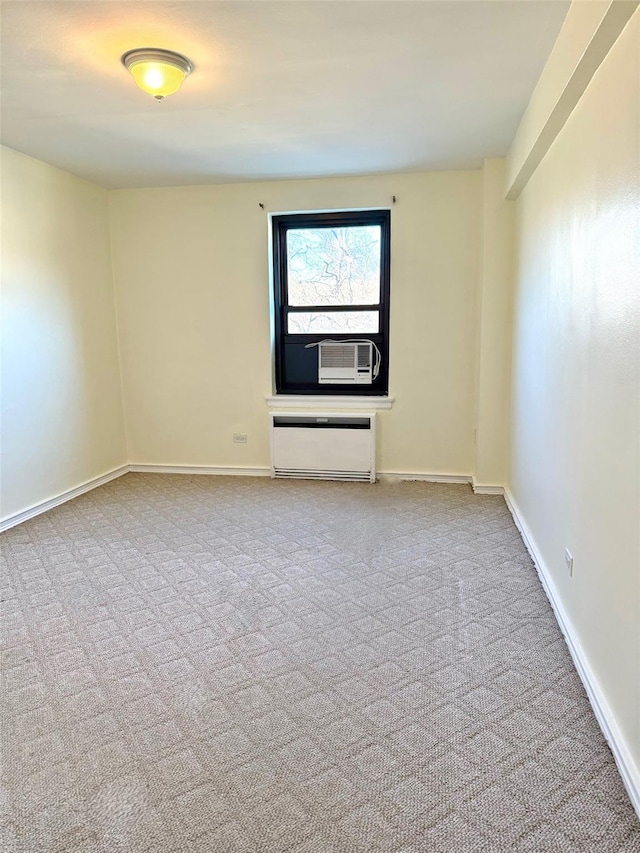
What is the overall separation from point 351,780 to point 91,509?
9.92ft

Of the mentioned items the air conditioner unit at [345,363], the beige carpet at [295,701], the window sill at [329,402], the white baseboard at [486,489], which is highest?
the air conditioner unit at [345,363]

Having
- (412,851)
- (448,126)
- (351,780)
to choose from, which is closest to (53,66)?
(448,126)

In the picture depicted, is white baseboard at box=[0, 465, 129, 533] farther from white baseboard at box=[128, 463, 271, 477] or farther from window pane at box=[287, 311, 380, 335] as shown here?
window pane at box=[287, 311, 380, 335]

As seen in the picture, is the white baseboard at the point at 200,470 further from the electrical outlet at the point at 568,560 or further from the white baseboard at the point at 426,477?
the electrical outlet at the point at 568,560

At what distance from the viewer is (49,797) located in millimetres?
1543

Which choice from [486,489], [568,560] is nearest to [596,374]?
[568,560]

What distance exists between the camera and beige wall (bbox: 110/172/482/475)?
13.8 ft

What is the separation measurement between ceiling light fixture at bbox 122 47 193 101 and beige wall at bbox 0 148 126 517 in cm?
169

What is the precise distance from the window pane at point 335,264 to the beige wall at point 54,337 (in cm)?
165

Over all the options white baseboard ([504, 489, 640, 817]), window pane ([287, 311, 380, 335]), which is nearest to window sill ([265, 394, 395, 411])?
window pane ([287, 311, 380, 335])

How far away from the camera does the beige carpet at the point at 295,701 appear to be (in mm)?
1443

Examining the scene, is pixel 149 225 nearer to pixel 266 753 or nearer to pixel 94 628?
pixel 94 628

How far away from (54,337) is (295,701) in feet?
10.7

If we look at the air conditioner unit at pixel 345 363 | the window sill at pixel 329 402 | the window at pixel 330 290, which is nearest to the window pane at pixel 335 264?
the window at pixel 330 290
